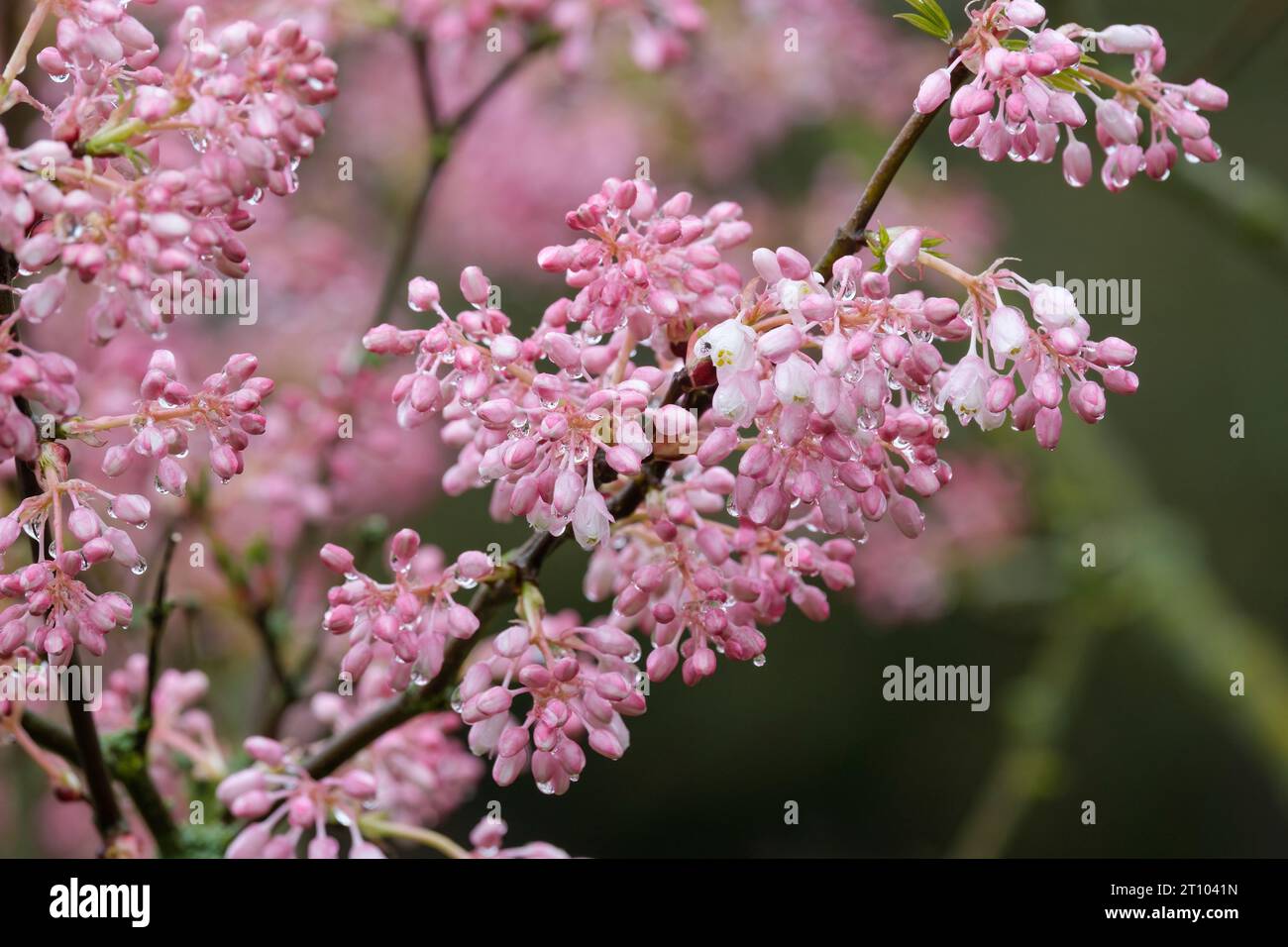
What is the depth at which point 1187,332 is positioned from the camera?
4824 mm

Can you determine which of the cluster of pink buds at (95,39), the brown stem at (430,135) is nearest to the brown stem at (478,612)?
the cluster of pink buds at (95,39)

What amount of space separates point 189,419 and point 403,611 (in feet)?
0.69

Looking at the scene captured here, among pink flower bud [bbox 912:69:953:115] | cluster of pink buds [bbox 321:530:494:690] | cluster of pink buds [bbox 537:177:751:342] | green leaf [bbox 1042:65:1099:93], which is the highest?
green leaf [bbox 1042:65:1099:93]

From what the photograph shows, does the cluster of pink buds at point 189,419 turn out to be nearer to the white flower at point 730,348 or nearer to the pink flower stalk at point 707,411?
the pink flower stalk at point 707,411

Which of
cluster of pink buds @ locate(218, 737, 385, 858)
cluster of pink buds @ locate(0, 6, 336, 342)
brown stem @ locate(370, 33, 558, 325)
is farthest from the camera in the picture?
brown stem @ locate(370, 33, 558, 325)

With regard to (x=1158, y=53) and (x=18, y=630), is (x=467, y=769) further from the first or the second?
(x=1158, y=53)

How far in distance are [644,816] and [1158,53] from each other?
12.0 ft

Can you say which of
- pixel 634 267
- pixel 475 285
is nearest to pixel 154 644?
pixel 475 285

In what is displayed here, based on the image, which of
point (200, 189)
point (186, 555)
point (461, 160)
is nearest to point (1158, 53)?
point (200, 189)

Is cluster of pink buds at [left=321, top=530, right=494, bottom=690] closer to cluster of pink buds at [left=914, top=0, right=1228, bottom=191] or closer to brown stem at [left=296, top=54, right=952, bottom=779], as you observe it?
brown stem at [left=296, top=54, right=952, bottom=779]

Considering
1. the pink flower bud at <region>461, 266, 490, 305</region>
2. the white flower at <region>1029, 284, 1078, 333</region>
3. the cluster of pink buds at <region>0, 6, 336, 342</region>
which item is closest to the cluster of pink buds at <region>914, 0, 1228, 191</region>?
the white flower at <region>1029, 284, 1078, 333</region>

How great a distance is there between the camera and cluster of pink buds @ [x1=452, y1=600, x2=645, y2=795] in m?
0.92

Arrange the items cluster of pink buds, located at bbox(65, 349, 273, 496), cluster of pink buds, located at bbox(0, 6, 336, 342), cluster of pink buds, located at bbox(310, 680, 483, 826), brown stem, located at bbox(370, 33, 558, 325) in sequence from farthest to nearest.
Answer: brown stem, located at bbox(370, 33, 558, 325), cluster of pink buds, located at bbox(310, 680, 483, 826), cluster of pink buds, located at bbox(65, 349, 273, 496), cluster of pink buds, located at bbox(0, 6, 336, 342)

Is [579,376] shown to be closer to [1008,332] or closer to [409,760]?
[1008,332]
